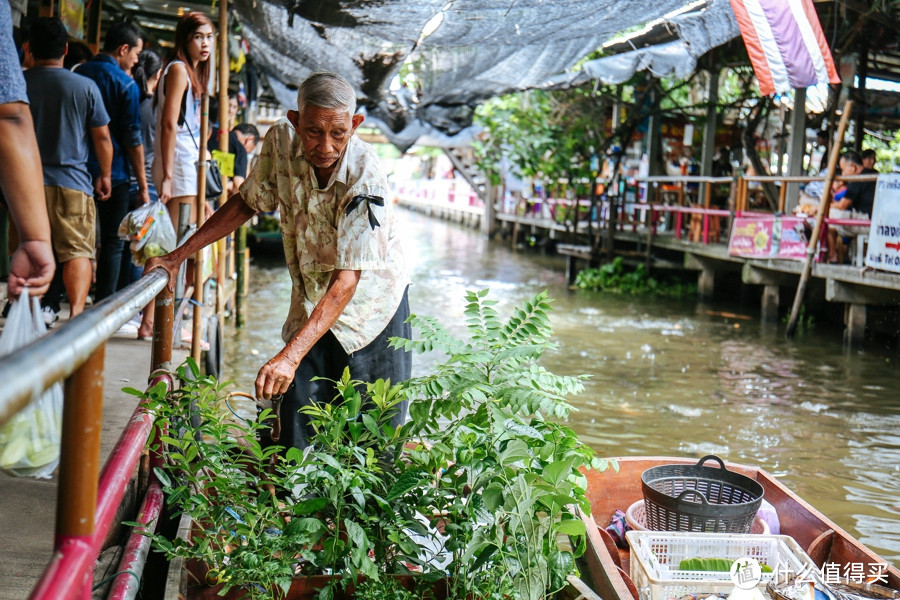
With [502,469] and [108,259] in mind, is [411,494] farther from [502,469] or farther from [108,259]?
[108,259]

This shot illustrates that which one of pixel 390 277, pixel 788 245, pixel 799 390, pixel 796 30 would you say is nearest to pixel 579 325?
pixel 788 245

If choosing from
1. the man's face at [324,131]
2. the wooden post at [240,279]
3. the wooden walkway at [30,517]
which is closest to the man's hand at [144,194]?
the wooden walkway at [30,517]

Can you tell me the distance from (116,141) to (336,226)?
10.8 feet

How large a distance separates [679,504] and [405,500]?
1376 millimetres

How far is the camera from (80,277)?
450 centimetres

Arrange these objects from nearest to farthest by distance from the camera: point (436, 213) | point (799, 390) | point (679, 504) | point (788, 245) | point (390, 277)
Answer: point (390, 277) → point (679, 504) → point (799, 390) → point (788, 245) → point (436, 213)

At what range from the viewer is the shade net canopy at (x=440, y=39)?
6902 mm

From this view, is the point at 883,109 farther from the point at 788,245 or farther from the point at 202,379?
the point at 202,379

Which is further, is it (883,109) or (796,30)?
(883,109)

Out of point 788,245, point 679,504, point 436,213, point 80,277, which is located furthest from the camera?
point 436,213

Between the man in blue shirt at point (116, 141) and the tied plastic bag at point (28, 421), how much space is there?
322 cm

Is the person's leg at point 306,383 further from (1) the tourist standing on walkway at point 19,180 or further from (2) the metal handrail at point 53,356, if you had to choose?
(2) the metal handrail at point 53,356

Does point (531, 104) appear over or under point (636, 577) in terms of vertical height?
over

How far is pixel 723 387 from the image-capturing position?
759cm
